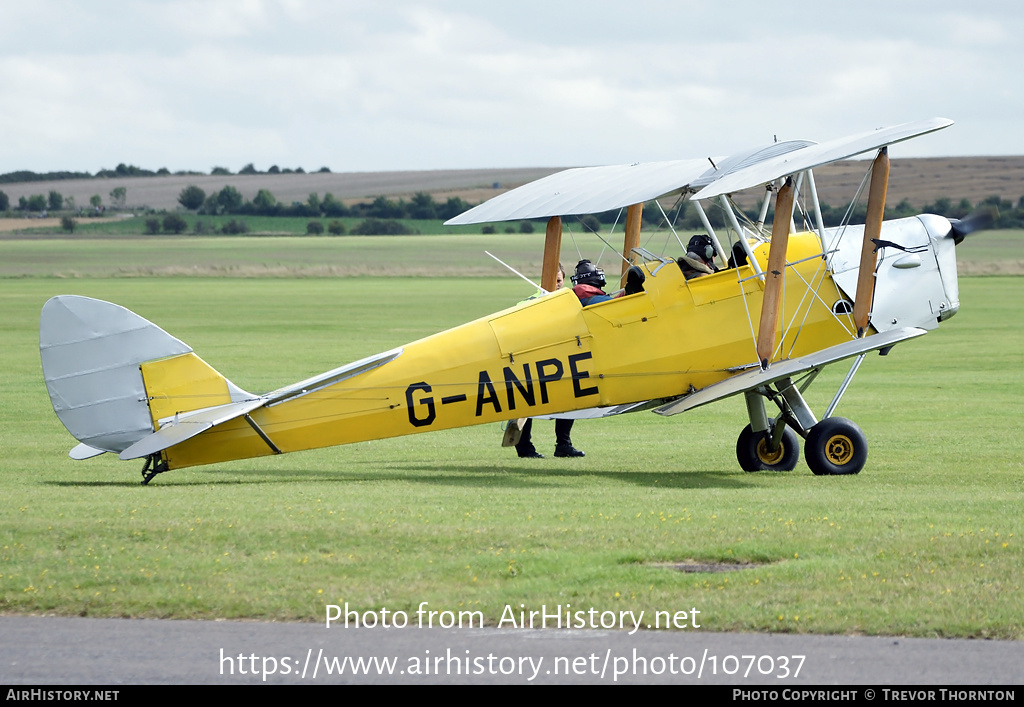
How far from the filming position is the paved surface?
570 centimetres

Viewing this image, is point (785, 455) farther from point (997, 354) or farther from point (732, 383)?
point (997, 354)

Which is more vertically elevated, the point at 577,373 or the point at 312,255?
the point at 577,373

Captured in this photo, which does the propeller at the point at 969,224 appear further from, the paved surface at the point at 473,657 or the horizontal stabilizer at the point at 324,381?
the paved surface at the point at 473,657

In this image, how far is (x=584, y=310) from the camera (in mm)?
11844

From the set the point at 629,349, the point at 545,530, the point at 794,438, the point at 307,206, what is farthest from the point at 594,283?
the point at 307,206

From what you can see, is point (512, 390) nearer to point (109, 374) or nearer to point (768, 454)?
point (768, 454)

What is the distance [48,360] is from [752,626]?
6.76 m

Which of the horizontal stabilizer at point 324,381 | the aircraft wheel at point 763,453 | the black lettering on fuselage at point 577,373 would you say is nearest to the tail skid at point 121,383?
the horizontal stabilizer at point 324,381

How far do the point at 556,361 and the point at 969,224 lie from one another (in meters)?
4.62

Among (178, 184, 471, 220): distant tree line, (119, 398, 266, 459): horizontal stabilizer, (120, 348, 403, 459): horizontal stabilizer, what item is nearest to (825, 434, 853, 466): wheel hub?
(120, 348, 403, 459): horizontal stabilizer

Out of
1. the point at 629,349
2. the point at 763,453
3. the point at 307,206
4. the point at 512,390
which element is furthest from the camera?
the point at 307,206

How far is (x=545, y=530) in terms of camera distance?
8617 millimetres

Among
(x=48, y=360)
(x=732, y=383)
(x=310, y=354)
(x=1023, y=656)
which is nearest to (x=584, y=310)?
(x=732, y=383)

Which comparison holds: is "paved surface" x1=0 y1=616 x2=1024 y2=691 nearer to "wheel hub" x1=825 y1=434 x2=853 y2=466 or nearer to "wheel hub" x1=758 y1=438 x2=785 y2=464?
"wheel hub" x1=825 y1=434 x2=853 y2=466
